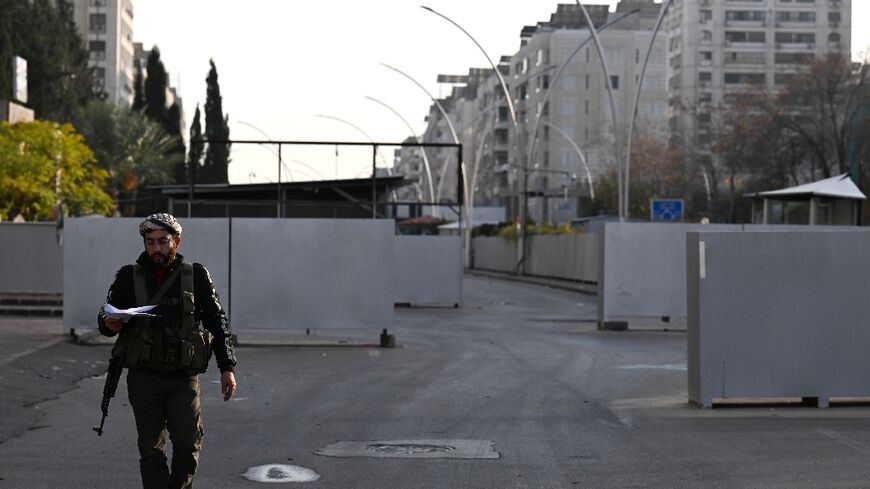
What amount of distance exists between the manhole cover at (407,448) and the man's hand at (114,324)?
142 inches

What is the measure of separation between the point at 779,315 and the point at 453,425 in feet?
11.5

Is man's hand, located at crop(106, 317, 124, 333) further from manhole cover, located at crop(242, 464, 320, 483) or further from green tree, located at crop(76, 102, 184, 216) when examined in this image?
green tree, located at crop(76, 102, 184, 216)

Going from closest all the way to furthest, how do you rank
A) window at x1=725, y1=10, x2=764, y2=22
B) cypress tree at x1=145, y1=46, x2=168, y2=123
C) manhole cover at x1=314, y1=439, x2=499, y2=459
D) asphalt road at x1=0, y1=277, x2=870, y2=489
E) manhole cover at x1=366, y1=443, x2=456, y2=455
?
1. asphalt road at x1=0, y1=277, x2=870, y2=489
2. manhole cover at x1=314, y1=439, x2=499, y2=459
3. manhole cover at x1=366, y1=443, x2=456, y2=455
4. cypress tree at x1=145, y1=46, x2=168, y2=123
5. window at x1=725, y1=10, x2=764, y2=22

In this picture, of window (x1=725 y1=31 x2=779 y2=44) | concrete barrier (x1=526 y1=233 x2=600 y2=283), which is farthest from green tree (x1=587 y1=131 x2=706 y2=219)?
window (x1=725 y1=31 x2=779 y2=44)

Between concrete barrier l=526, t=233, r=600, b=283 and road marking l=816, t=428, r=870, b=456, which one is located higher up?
concrete barrier l=526, t=233, r=600, b=283

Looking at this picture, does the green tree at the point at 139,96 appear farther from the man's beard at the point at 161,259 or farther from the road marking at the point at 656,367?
Answer: the man's beard at the point at 161,259

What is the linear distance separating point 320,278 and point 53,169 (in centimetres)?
2332

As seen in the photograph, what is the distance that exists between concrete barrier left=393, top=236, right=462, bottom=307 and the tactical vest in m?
28.6

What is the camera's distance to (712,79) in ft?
454

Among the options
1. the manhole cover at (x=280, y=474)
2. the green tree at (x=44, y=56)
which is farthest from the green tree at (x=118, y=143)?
the manhole cover at (x=280, y=474)

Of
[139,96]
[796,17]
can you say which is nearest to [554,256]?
[139,96]

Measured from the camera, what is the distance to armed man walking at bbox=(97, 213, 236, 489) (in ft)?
24.7

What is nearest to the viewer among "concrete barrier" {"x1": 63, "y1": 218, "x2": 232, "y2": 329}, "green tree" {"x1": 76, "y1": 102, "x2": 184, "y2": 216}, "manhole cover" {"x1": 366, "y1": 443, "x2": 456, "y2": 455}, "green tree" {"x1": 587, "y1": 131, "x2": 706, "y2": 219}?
"manhole cover" {"x1": 366, "y1": 443, "x2": 456, "y2": 455}

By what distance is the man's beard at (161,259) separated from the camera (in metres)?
7.64
